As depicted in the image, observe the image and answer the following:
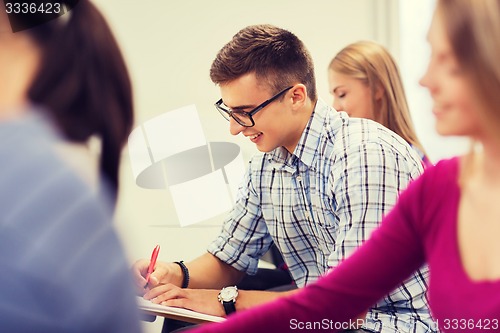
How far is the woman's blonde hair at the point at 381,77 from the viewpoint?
6.85ft

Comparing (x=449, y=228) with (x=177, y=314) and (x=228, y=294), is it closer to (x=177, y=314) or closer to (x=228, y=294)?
(x=177, y=314)

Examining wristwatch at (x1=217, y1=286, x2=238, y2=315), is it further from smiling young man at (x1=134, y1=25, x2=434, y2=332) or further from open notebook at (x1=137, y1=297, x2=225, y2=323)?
open notebook at (x1=137, y1=297, x2=225, y2=323)

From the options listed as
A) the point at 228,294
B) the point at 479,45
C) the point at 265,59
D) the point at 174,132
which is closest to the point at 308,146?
the point at 265,59

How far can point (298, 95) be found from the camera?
61.8 inches

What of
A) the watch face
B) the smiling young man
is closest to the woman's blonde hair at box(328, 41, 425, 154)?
the smiling young man

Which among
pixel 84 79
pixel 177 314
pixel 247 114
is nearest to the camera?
pixel 84 79

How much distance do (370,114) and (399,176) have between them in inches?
32.9

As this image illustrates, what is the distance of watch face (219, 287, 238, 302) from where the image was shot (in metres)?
1.46

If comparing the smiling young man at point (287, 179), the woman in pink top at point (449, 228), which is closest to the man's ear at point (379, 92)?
the smiling young man at point (287, 179)

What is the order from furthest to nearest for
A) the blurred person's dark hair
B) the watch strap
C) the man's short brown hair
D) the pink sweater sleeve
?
the man's short brown hair < the watch strap < the pink sweater sleeve < the blurred person's dark hair

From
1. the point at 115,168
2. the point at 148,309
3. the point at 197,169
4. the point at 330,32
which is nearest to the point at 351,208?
the point at 148,309

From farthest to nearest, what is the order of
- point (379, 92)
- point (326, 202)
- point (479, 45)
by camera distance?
1. point (379, 92)
2. point (326, 202)
3. point (479, 45)

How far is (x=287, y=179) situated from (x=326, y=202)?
0.13 metres

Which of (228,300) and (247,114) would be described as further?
(247,114)
